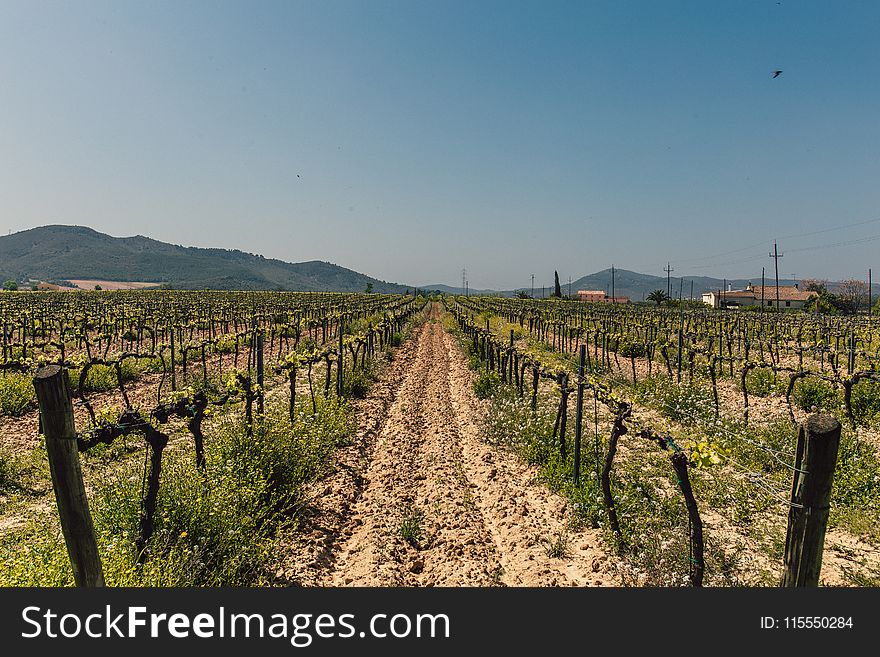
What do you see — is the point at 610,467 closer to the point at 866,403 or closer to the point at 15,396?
A: the point at 866,403

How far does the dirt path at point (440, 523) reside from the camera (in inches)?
186

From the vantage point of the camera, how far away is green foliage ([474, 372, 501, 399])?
11995mm

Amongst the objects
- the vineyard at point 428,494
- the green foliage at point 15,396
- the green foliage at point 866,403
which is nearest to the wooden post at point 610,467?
the vineyard at point 428,494

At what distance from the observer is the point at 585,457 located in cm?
734

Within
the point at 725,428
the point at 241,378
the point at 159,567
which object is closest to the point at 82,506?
the point at 159,567

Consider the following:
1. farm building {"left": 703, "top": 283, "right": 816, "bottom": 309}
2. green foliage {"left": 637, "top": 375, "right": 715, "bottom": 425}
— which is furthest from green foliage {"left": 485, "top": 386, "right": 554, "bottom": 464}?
farm building {"left": 703, "top": 283, "right": 816, "bottom": 309}

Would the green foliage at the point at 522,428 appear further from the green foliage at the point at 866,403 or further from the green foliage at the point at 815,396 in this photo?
the green foliage at the point at 866,403

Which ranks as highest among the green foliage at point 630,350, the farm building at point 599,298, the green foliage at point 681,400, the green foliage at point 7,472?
the farm building at point 599,298

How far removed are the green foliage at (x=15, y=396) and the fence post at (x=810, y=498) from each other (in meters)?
12.4

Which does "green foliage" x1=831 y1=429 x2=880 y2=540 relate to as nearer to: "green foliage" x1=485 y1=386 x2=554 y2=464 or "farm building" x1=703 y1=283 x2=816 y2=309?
"green foliage" x1=485 y1=386 x2=554 y2=464

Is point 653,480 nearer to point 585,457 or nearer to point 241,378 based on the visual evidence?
point 585,457

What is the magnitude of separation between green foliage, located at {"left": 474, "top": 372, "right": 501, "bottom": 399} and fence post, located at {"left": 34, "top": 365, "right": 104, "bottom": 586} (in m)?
9.56

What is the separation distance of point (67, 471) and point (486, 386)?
1018 centimetres

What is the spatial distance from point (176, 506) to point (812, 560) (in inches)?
207
